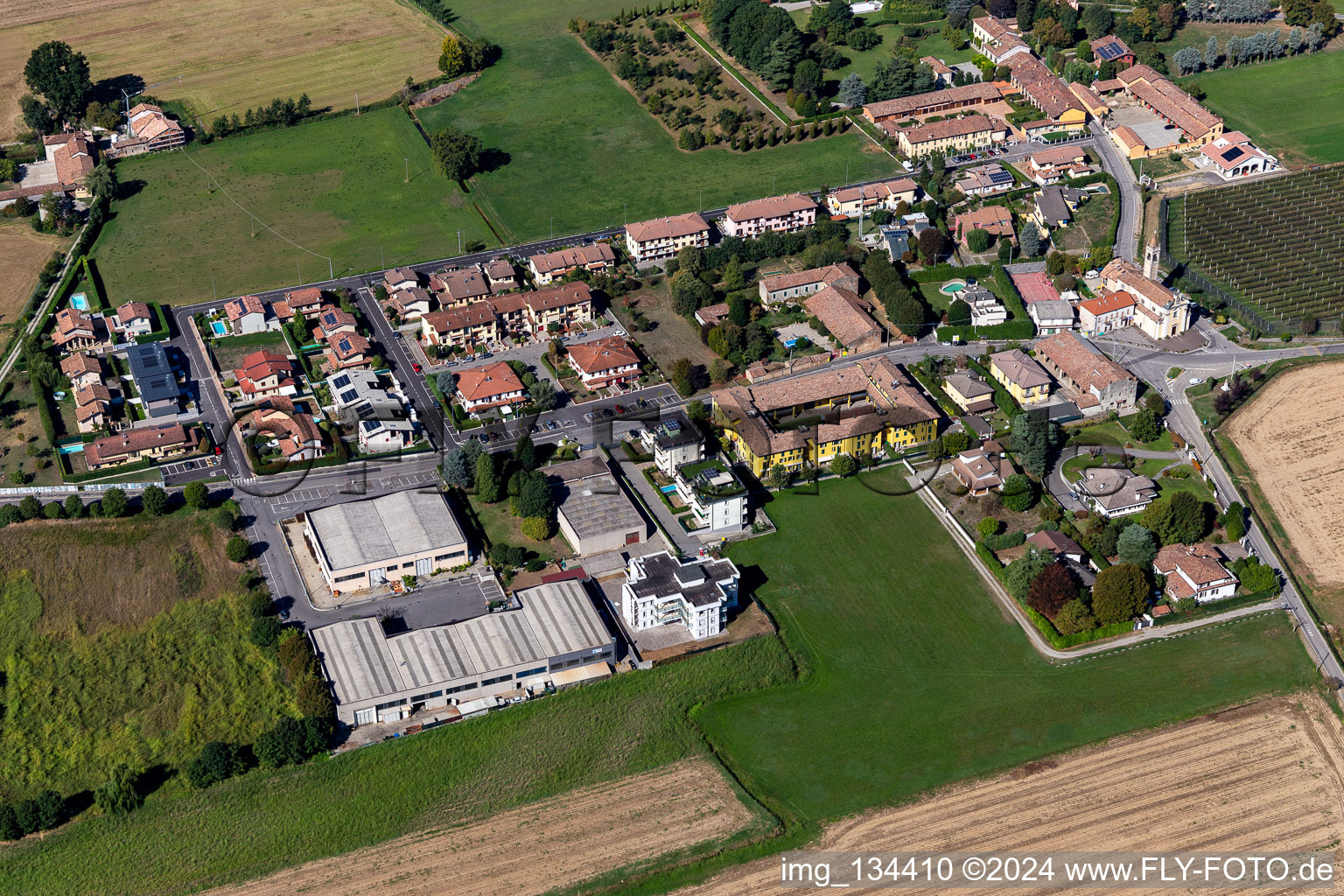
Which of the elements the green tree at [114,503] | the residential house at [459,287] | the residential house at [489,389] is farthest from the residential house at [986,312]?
the green tree at [114,503]

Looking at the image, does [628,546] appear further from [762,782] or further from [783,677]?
[762,782]

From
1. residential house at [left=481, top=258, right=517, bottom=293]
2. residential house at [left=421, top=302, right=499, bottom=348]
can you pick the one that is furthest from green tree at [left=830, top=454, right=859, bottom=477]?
residential house at [left=481, top=258, right=517, bottom=293]

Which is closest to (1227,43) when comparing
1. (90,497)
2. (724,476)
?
(724,476)

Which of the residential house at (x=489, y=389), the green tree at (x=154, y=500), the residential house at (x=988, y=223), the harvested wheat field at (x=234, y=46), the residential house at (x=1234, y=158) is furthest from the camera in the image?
the harvested wheat field at (x=234, y=46)

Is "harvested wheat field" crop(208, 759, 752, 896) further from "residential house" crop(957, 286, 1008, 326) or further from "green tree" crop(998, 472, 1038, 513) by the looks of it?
"residential house" crop(957, 286, 1008, 326)

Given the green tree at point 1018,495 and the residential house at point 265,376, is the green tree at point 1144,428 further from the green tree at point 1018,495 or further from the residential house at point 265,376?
the residential house at point 265,376

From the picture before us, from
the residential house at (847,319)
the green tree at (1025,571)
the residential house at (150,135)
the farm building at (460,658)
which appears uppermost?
the residential house at (150,135)

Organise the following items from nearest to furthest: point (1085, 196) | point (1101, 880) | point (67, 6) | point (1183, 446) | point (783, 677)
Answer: point (1101, 880), point (783, 677), point (1183, 446), point (1085, 196), point (67, 6)
